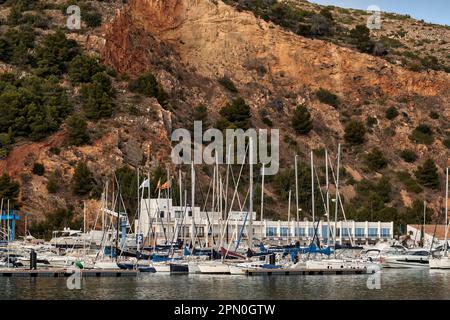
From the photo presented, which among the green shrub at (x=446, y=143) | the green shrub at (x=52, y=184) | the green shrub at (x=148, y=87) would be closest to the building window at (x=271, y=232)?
the green shrub at (x=52, y=184)

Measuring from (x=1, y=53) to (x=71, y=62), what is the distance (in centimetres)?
799

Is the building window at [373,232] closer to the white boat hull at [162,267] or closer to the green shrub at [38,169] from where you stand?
the green shrub at [38,169]

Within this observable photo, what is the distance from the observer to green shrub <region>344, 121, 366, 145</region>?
361 ft

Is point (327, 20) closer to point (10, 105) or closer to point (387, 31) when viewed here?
point (387, 31)

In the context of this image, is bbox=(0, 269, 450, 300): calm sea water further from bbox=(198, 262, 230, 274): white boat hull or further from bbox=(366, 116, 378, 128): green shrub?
bbox=(366, 116, 378, 128): green shrub

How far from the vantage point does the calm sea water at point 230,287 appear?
45.3 m

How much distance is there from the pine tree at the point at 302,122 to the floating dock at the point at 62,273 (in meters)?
56.3

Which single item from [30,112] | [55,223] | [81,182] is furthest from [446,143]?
[55,223]

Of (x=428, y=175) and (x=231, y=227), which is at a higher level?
(x=428, y=175)

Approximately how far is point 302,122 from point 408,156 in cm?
1255

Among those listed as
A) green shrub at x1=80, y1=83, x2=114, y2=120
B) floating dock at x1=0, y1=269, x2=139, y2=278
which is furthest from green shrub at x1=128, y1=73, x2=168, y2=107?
floating dock at x1=0, y1=269, x2=139, y2=278

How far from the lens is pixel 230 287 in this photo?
1923 inches

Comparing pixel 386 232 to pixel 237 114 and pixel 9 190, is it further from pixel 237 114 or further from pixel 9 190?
pixel 9 190

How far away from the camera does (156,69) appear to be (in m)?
108
